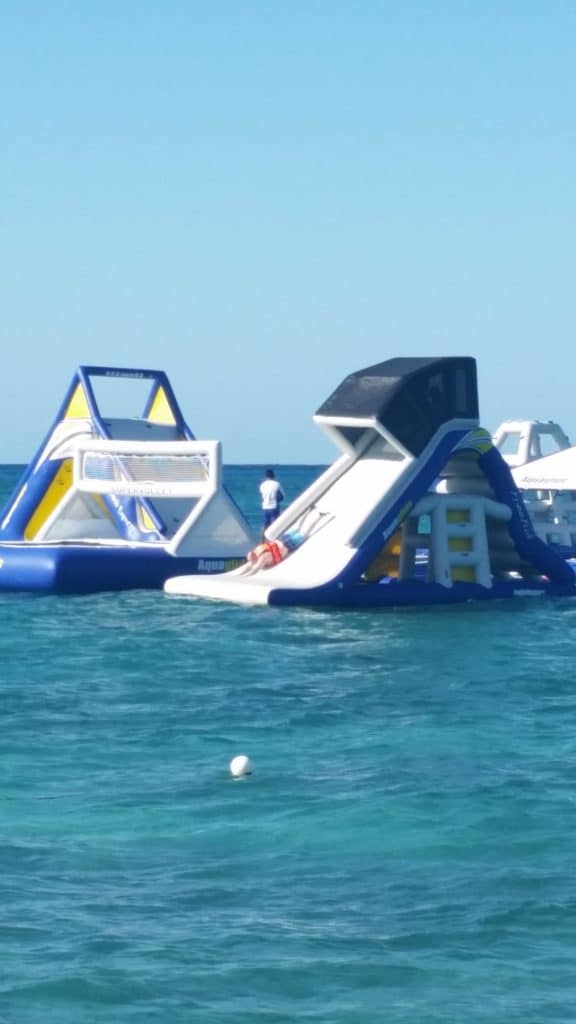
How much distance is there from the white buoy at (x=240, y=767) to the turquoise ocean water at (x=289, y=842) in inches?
5.5

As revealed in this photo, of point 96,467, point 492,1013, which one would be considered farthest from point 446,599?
point 492,1013

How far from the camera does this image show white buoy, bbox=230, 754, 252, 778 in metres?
10.5

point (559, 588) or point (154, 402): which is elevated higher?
point (154, 402)

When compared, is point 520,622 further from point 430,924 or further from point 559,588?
point 430,924

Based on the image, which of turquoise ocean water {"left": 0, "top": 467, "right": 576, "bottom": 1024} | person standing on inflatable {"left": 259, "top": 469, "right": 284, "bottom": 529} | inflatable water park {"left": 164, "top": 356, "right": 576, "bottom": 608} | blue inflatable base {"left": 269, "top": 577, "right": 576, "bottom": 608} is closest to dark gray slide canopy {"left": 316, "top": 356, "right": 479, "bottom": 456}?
inflatable water park {"left": 164, "top": 356, "right": 576, "bottom": 608}

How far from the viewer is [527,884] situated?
26.6ft

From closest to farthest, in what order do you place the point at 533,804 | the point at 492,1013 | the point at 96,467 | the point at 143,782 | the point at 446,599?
the point at 492,1013, the point at 533,804, the point at 143,782, the point at 446,599, the point at 96,467

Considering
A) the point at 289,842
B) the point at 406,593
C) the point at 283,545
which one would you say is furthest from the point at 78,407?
the point at 289,842

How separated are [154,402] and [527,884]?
18852 mm

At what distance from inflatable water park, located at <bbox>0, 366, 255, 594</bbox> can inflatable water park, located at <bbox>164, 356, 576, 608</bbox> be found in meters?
0.70

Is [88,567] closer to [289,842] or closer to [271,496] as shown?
[271,496]

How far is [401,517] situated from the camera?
20750mm

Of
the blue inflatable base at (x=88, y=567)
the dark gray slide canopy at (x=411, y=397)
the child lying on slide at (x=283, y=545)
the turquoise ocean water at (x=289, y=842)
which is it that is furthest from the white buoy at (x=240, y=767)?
the blue inflatable base at (x=88, y=567)

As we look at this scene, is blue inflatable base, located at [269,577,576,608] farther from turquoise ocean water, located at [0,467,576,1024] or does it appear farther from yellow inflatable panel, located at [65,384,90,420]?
yellow inflatable panel, located at [65,384,90,420]
